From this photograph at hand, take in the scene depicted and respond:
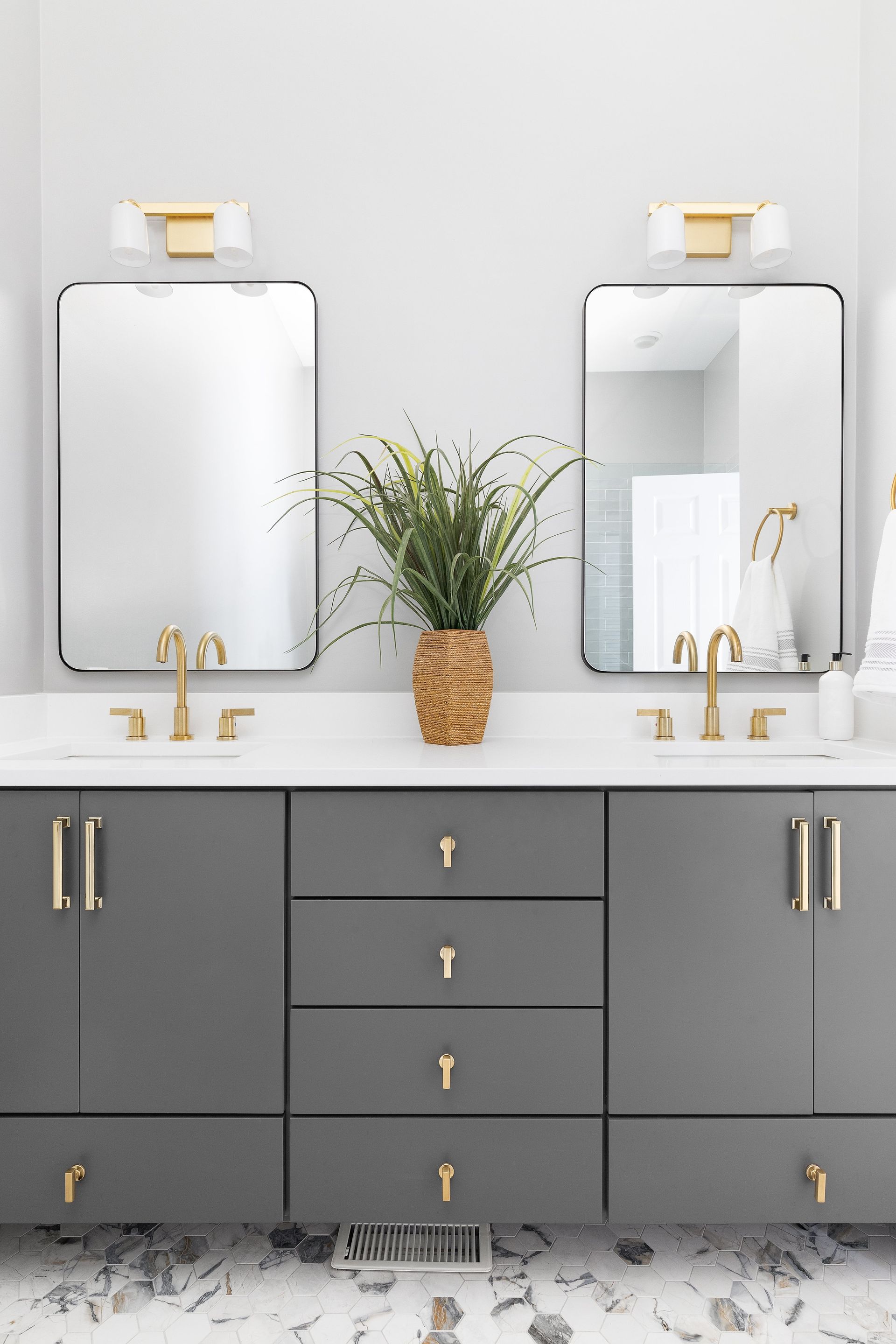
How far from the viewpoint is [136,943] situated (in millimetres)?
1187

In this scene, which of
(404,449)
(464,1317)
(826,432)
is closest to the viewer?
(464,1317)

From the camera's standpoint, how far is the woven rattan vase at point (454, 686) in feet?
4.91

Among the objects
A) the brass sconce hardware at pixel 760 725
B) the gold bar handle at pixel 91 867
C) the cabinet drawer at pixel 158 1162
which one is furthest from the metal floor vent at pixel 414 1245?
the brass sconce hardware at pixel 760 725

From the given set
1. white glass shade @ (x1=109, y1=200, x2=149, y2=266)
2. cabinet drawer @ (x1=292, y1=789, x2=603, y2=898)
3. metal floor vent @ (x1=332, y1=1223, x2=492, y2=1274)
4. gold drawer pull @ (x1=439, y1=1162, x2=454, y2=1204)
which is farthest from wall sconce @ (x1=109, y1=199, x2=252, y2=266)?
metal floor vent @ (x1=332, y1=1223, x2=492, y2=1274)

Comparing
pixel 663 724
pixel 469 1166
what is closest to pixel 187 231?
pixel 663 724

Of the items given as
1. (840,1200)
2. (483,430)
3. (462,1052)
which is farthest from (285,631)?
(840,1200)

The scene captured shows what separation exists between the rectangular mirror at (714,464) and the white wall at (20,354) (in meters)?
1.19

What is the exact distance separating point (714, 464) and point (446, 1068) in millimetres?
1288

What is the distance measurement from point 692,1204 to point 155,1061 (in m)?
0.85

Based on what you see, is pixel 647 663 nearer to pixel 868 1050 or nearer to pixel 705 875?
pixel 705 875

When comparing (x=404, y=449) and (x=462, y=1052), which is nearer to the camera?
(x=462, y=1052)

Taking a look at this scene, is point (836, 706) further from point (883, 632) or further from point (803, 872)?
point (803, 872)

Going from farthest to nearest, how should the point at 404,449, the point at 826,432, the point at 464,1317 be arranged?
the point at 826,432, the point at 404,449, the point at 464,1317

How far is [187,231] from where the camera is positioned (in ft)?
5.38
